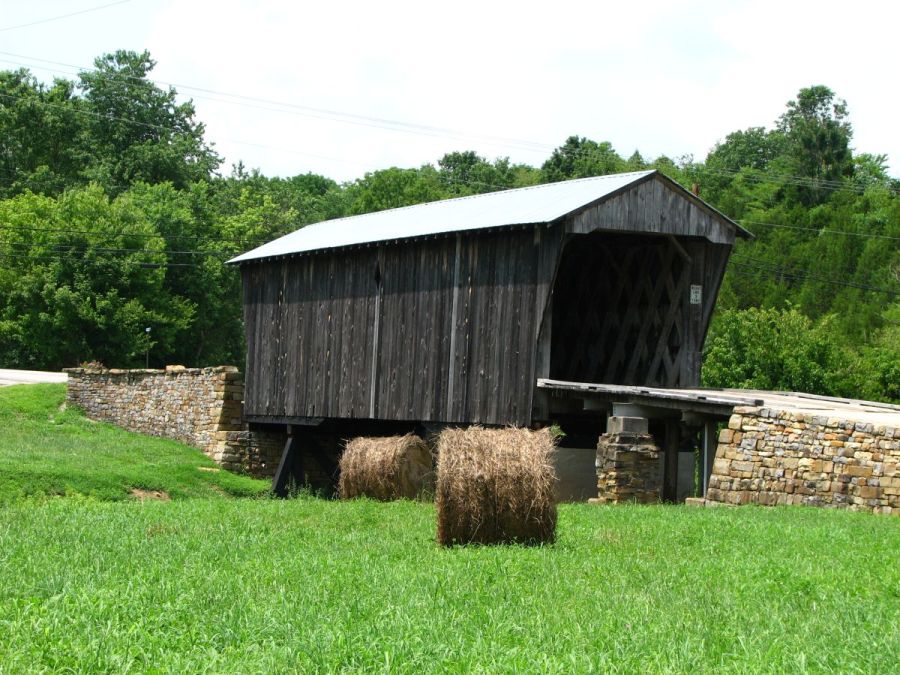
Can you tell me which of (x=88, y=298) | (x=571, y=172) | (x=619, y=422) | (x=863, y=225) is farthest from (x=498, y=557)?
(x=571, y=172)

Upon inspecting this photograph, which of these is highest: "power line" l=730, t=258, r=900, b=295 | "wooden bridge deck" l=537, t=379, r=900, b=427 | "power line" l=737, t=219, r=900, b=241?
"power line" l=737, t=219, r=900, b=241

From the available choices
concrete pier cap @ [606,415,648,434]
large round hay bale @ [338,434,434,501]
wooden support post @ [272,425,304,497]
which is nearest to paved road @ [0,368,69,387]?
wooden support post @ [272,425,304,497]

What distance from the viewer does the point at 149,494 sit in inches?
906

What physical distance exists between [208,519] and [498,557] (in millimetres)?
4753

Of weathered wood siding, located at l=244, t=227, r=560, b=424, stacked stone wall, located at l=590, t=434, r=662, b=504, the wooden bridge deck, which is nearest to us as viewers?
the wooden bridge deck

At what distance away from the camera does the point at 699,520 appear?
13609 mm

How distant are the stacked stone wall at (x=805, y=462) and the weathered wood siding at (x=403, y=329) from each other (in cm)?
399

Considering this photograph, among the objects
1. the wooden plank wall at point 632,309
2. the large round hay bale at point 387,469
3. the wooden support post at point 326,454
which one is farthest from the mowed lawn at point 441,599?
the wooden support post at point 326,454

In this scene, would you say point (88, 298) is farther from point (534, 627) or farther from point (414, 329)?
point (534, 627)

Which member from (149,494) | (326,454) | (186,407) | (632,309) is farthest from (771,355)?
(149,494)

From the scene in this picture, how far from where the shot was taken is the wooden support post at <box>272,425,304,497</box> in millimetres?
28234

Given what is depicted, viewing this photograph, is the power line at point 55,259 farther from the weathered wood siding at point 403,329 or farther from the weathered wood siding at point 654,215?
the weathered wood siding at point 654,215

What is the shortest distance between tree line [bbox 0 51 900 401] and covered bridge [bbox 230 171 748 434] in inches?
576

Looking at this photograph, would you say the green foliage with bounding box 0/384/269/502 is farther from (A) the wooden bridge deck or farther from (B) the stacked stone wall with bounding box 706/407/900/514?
(B) the stacked stone wall with bounding box 706/407/900/514
